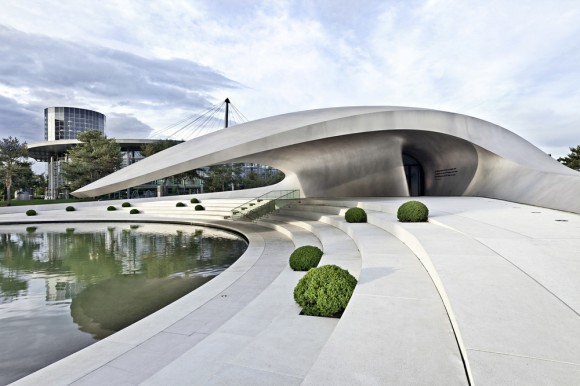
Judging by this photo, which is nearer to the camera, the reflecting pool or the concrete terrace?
the concrete terrace

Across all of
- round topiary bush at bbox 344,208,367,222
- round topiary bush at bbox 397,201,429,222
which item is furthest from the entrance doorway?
round topiary bush at bbox 397,201,429,222

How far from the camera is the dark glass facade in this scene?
12325 centimetres

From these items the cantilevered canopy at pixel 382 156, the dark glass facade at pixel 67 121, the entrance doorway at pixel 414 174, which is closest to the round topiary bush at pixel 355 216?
the cantilevered canopy at pixel 382 156

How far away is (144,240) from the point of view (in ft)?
50.2

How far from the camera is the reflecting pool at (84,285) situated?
16.5 feet

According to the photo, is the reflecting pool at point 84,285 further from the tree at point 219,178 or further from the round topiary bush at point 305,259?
the tree at point 219,178

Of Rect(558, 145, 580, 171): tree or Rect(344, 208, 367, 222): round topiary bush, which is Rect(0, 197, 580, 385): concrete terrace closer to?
Rect(344, 208, 367, 222): round topiary bush

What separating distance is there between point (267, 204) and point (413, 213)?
1294 cm

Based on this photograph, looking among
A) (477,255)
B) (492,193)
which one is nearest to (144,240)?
(477,255)

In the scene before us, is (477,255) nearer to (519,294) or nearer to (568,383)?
(519,294)

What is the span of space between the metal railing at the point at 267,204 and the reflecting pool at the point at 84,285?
5089 mm

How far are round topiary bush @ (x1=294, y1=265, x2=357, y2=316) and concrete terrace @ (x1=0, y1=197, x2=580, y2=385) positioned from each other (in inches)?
7.3

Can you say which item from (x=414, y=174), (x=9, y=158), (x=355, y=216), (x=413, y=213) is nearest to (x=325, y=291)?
(x=413, y=213)

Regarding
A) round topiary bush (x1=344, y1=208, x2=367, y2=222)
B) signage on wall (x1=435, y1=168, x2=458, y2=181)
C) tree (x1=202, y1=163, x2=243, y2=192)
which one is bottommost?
round topiary bush (x1=344, y1=208, x2=367, y2=222)
